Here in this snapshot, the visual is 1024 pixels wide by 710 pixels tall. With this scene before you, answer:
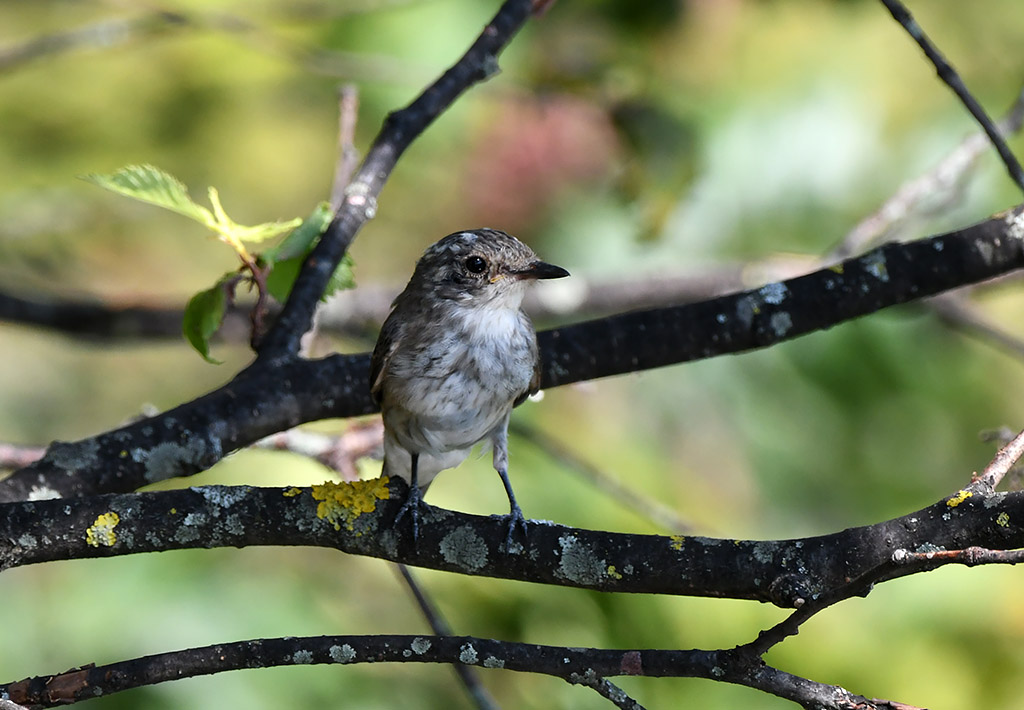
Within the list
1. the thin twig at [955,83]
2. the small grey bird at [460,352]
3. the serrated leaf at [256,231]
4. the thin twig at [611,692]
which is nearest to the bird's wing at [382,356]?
the small grey bird at [460,352]

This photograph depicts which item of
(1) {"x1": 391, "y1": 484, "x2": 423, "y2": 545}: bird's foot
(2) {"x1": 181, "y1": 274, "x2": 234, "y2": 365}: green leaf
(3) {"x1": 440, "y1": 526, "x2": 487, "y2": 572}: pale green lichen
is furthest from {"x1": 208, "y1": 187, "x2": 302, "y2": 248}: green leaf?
(3) {"x1": 440, "y1": 526, "x2": 487, "y2": 572}: pale green lichen

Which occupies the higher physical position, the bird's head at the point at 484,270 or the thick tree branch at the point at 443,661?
the bird's head at the point at 484,270

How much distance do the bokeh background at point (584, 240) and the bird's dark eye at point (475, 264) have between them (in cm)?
88

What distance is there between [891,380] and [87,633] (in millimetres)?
3721

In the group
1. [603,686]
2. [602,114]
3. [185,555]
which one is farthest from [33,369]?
[603,686]

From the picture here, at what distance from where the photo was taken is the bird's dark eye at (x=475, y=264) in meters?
3.69

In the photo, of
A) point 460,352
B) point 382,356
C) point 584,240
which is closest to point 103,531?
point 382,356

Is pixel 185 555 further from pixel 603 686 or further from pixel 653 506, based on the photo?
pixel 603 686

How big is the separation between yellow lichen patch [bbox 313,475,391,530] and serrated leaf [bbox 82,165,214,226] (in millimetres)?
853

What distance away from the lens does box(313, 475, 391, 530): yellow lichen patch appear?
246cm

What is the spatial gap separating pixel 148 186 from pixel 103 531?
0.90 metres

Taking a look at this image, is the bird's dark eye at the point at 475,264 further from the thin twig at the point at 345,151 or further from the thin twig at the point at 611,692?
the thin twig at the point at 611,692

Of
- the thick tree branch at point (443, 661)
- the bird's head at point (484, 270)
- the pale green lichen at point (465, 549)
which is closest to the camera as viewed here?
the thick tree branch at point (443, 661)

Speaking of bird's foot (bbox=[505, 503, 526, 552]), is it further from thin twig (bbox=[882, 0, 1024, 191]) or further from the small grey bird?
thin twig (bbox=[882, 0, 1024, 191])
